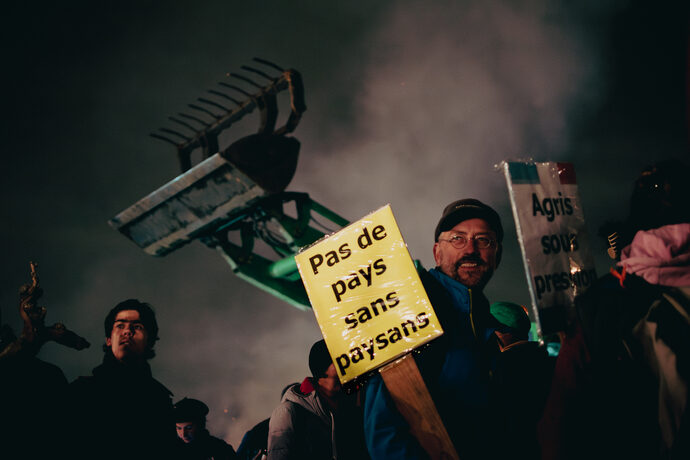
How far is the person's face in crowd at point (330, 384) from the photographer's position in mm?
3023

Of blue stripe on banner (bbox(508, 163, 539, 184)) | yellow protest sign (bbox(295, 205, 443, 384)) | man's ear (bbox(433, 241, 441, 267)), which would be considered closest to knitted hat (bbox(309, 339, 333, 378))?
yellow protest sign (bbox(295, 205, 443, 384))

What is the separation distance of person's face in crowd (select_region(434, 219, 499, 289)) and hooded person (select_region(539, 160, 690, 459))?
607 mm

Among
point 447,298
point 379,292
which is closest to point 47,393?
point 379,292

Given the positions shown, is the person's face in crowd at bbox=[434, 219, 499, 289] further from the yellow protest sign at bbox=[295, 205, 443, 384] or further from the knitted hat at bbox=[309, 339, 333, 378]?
the knitted hat at bbox=[309, 339, 333, 378]

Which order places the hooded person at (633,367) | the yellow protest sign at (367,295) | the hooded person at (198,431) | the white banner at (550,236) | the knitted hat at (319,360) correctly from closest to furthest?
the hooded person at (633,367), the yellow protest sign at (367,295), the white banner at (550,236), the knitted hat at (319,360), the hooded person at (198,431)

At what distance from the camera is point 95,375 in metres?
2.97

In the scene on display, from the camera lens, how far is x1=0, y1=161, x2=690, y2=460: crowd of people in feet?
6.40

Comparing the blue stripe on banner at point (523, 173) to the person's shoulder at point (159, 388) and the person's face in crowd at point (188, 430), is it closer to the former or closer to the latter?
the person's shoulder at point (159, 388)

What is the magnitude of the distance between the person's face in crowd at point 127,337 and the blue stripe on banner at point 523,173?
9.85ft

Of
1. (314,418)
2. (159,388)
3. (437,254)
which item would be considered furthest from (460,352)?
(159,388)

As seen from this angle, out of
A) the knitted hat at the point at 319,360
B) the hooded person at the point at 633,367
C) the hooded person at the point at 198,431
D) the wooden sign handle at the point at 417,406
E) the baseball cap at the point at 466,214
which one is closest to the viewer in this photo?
the hooded person at the point at 633,367

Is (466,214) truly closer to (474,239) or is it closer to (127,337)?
(474,239)

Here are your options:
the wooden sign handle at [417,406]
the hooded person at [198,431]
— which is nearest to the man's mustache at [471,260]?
the wooden sign handle at [417,406]

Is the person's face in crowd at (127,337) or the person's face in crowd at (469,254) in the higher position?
the person's face in crowd at (127,337)
